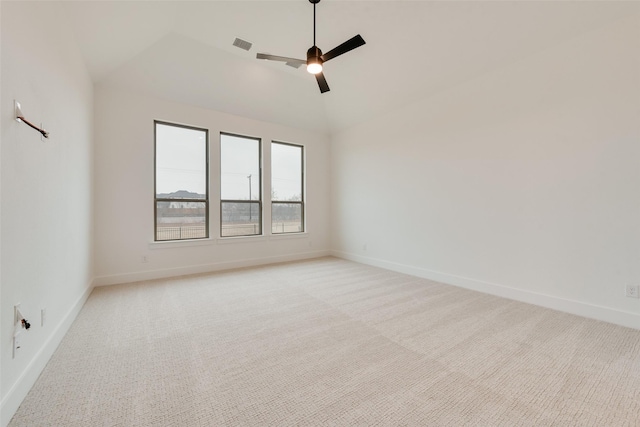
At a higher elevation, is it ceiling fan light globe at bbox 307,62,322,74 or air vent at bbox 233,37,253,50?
air vent at bbox 233,37,253,50

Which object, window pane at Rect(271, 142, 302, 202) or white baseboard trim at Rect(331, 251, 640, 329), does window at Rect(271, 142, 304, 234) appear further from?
white baseboard trim at Rect(331, 251, 640, 329)

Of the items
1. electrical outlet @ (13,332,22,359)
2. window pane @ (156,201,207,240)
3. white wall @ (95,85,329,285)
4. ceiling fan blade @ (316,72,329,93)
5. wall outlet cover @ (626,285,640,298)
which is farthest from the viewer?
window pane @ (156,201,207,240)

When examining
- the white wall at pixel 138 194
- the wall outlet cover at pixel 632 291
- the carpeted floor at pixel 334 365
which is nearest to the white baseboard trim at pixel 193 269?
the white wall at pixel 138 194

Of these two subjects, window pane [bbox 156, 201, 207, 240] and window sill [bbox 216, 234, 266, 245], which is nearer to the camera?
window pane [bbox 156, 201, 207, 240]

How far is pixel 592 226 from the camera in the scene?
2783 mm

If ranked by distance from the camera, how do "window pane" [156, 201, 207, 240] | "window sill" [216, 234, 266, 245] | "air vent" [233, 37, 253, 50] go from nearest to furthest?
"air vent" [233, 37, 253, 50] < "window pane" [156, 201, 207, 240] < "window sill" [216, 234, 266, 245]

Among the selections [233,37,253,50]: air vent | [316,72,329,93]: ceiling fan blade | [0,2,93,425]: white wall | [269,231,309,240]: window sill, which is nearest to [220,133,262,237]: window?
[269,231,309,240]: window sill

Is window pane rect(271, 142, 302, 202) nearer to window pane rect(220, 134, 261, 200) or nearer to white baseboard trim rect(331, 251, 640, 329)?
window pane rect(220, 134, 261, 200)

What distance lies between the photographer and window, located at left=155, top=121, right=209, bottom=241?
437cm

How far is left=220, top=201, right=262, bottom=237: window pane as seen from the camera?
4980 millimetres

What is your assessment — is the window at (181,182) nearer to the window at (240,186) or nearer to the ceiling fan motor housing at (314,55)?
the window at (240,186)

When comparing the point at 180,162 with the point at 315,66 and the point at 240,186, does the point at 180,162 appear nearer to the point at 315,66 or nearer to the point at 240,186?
the point at 240,186

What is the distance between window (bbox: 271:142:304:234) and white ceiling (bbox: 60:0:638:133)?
1.21m

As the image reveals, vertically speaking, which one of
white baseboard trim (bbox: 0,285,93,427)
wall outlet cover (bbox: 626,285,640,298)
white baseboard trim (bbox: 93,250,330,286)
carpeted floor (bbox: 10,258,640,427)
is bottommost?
carpeted floor (bbox: 10,258,640,427)
